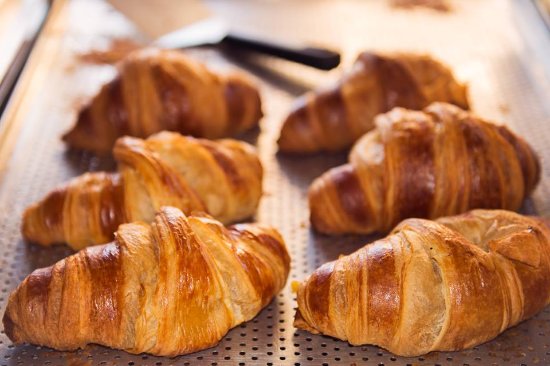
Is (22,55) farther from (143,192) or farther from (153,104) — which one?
(143,192)

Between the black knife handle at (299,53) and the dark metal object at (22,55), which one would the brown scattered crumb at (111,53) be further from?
the black knife handle at (299,53)

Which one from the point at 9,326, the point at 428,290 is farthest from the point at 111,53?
the point at 428,290

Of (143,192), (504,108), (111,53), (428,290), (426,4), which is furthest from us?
(426,4)

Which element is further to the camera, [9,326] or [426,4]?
[426,4]

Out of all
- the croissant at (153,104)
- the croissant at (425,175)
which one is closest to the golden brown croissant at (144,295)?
the croissant at (425,175)

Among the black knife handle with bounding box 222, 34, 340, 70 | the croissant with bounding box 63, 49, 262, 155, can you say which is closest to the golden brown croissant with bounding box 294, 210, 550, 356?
the croissant with bounding box 63, 49, 262, 155

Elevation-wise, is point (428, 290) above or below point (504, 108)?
above

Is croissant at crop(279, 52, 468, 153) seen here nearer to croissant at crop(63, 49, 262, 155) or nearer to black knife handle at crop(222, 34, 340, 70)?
croissant at crop(63, 49, 262, 155)
